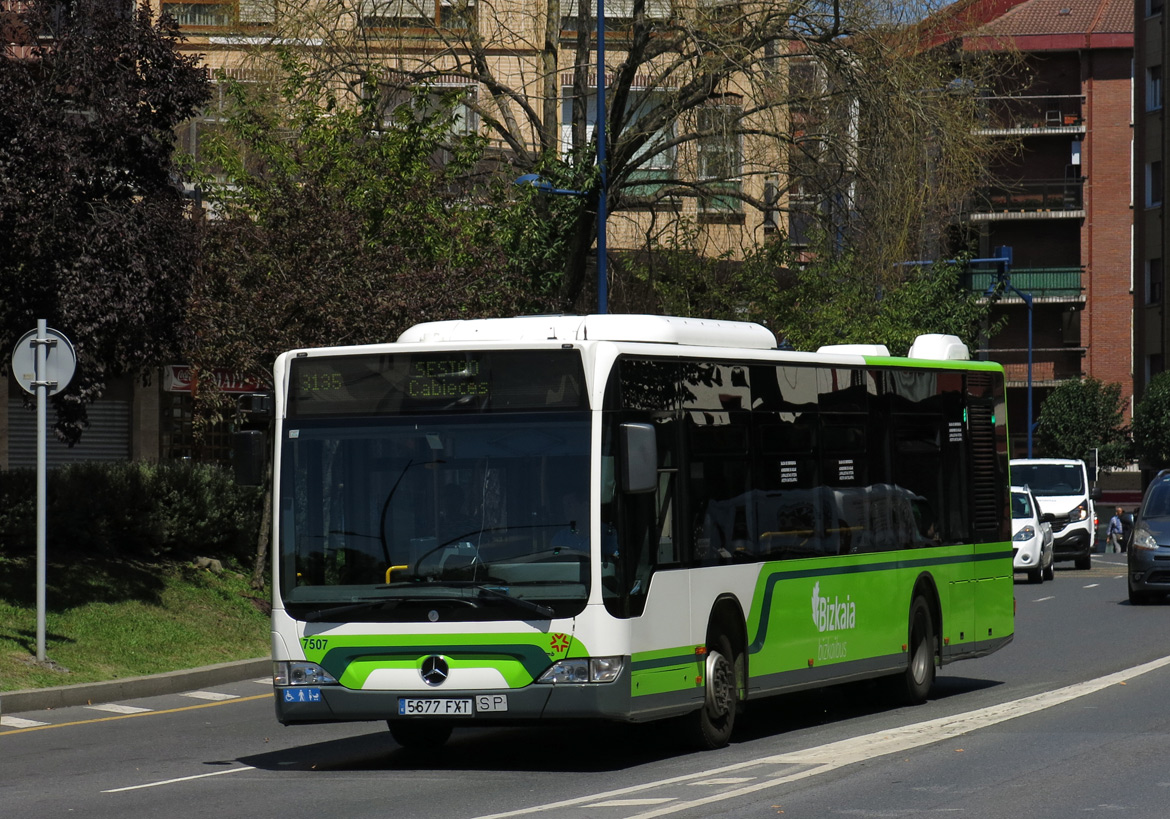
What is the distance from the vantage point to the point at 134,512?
22750 millimetres

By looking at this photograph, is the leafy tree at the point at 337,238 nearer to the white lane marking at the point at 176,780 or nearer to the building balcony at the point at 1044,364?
the white lane marking at the point at 176,780

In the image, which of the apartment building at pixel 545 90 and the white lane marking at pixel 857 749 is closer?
the white lane marking at pixel 857 749

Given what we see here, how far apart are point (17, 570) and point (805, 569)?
35.9 ft

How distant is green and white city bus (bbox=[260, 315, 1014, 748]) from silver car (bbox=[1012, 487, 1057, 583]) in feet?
68.7

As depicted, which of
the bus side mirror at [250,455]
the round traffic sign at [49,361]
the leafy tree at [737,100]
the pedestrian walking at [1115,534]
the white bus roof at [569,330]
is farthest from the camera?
the pedestrian walking at [1115,534]

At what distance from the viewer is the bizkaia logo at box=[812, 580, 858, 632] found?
13.1 metres

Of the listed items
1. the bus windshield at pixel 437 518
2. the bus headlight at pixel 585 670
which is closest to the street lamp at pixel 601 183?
the bus windshield at pixel 437 518

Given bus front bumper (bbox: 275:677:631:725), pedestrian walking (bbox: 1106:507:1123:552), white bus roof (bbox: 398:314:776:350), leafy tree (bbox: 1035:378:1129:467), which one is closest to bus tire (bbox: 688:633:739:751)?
bus front bumper (bbox: 275:677:631:725)

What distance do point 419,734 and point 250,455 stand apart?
233 centimetres

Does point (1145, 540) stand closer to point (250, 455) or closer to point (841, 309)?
point (841, 309)

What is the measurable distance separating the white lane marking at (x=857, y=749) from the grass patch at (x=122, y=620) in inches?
307

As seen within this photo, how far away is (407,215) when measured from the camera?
78.8 ft

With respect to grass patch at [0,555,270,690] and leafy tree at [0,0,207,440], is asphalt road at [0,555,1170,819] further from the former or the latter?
leafy tree at [0,0,207,440]

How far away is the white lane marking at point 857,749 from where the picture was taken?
944cm
